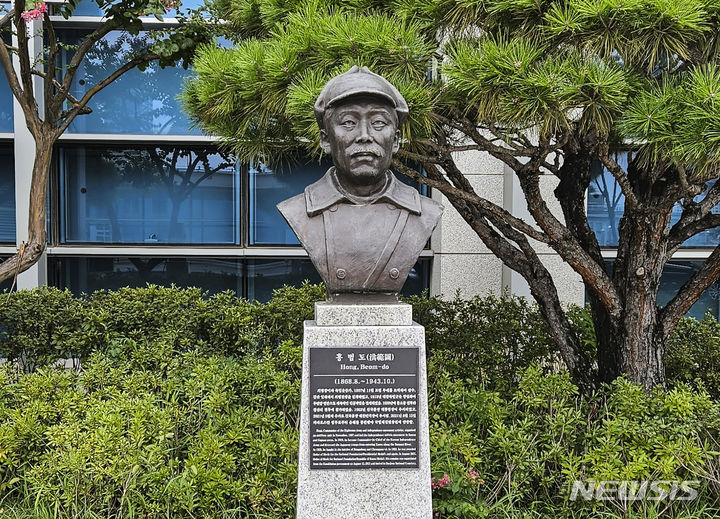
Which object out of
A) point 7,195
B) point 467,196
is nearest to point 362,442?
point 467,196

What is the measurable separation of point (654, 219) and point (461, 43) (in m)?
1.97

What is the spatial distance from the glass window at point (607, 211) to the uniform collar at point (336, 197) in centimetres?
481

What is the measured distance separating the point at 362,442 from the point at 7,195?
6373mm

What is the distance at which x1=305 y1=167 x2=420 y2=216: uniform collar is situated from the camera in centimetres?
289

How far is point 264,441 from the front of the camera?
3.42m

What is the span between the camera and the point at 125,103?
7070 mm

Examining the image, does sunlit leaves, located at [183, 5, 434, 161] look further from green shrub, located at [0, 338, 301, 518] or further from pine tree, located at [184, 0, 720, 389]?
green shrub, located at [0, 338, 301, 518]

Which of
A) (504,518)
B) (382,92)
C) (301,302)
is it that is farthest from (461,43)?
(301,302)

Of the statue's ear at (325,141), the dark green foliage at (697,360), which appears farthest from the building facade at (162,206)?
the statue's ear at (325,141)

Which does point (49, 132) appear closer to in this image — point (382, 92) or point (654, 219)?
point (382, 92)

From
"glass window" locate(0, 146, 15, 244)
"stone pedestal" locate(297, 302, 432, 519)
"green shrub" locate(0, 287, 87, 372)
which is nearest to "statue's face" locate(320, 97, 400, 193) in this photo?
"stone pedestal" locate(297, 302, 432, 519)

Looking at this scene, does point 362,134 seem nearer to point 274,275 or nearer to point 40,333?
point 40,333

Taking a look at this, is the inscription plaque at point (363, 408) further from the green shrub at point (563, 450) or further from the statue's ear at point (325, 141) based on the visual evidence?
the statue's ear at point (325, 141)

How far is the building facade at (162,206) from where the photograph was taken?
696 centimetres
